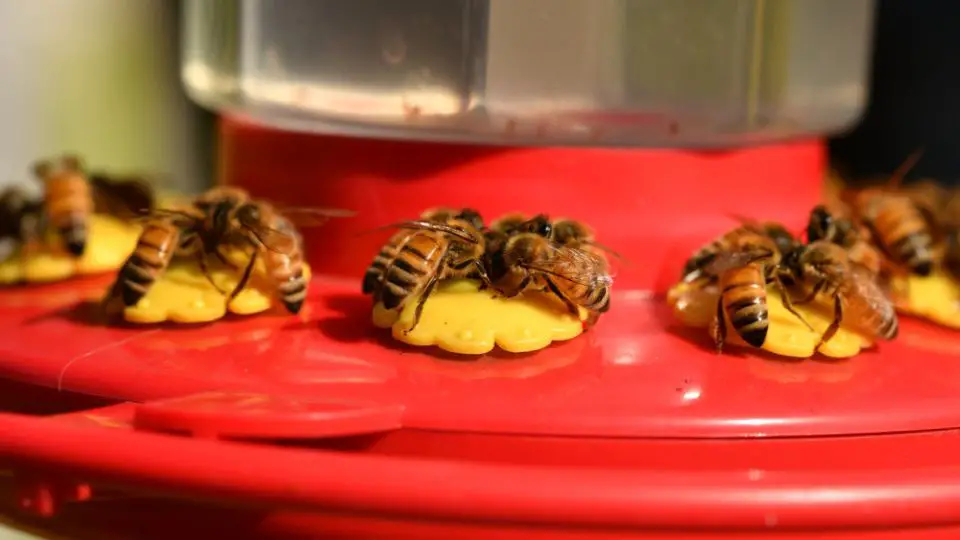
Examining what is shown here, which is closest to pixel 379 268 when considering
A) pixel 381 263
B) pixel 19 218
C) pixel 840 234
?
pixel 381 263

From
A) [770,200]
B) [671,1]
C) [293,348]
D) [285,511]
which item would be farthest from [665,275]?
[285,511]

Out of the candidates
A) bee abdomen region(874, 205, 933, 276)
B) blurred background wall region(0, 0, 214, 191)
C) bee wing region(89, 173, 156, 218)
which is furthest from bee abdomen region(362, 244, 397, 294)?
blurred background wall region(0, 0, 214, 191)

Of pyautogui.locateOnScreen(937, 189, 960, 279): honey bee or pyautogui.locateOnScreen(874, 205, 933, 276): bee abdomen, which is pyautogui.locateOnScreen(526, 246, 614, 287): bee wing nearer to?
pyautogui.locateOnScreen(874, 205, 933, 276): bee abdomen

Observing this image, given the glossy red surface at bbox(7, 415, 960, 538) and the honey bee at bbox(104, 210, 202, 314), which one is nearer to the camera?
the glossy red surface at bbox(7, 415, 960, 538)

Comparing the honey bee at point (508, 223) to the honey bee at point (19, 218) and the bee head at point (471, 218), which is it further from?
the honey bee at point (19, 218)

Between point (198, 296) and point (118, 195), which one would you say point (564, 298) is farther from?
point (118, 195)

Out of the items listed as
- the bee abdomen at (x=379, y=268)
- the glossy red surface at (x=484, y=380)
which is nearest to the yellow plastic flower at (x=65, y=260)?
the glossy red surface at (x=484, y=380)
